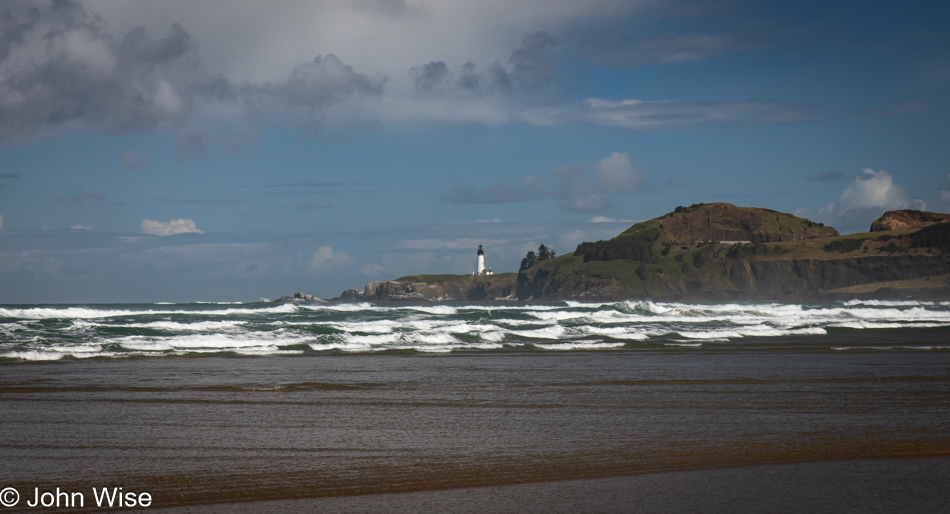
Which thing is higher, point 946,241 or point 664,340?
point 946,241

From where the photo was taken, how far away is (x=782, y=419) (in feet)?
31.2

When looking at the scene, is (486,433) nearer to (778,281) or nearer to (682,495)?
(682,495)

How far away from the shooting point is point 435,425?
9.34 m

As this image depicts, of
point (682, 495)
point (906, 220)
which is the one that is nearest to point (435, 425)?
point (682, 495)

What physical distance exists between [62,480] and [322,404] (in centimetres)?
504

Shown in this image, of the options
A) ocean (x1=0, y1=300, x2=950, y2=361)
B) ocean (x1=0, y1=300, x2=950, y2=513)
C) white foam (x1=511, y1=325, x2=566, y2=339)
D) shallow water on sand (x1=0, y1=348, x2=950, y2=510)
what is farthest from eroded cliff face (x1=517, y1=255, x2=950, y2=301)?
shallow water on sand (x1=0, y1=348, x2=950, y2=510)

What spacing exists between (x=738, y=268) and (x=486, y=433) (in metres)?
161

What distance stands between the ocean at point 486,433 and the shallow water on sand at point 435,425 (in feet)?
0.14

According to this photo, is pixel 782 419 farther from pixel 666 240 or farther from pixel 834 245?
pixel 666 240

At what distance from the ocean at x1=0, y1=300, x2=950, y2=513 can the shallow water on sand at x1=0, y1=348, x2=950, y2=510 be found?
44mm

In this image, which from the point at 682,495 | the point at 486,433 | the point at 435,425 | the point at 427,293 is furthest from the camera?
the point at 427,293

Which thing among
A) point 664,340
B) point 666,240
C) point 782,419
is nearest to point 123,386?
point 782,419

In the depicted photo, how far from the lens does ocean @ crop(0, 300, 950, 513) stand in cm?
595

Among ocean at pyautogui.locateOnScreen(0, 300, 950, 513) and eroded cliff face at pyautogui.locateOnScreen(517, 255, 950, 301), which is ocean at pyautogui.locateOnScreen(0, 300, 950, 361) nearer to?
ocean at pyautogui.locateOnScreen(0, 300, 950, 513)
